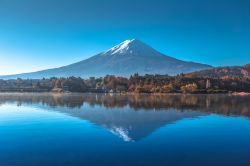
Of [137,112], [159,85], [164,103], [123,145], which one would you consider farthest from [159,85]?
[123,145]

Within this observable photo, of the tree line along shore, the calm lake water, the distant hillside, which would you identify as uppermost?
the distant hillside

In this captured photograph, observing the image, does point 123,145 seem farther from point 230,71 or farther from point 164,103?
point 230,71

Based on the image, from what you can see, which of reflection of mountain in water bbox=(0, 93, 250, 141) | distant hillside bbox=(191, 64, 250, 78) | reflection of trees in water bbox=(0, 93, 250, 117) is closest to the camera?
reflection of mountain in water bbox=(0, 93, 250, 141)

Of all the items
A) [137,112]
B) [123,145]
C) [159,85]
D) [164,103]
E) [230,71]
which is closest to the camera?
[123,145]

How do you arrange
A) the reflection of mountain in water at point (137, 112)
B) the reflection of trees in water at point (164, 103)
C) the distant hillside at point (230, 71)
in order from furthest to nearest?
the distant hillside at point (230, 71) < the reflection of trees in water at point (164, 103) < the reflection of mountain in water at point (137, 112)

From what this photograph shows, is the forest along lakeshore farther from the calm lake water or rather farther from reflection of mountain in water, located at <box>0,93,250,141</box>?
the calm lake water

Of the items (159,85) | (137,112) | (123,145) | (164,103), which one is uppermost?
(159,85)

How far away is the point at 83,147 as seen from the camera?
479 inches

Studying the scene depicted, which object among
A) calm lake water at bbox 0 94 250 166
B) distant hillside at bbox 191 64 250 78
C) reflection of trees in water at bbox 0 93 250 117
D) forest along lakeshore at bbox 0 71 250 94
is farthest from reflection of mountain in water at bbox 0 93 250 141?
distant hillside at bbox 191 64 250 78

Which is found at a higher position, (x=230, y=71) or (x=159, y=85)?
(x=230, y=71)

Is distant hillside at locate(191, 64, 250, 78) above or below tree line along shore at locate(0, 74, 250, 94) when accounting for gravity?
above

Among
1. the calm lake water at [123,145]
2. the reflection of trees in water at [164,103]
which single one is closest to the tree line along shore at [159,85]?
the reflection of trees in water at [164,103]

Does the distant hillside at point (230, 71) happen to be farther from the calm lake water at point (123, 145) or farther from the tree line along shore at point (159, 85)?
the calm lake water at point (123, 145)

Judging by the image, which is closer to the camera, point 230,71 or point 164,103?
point 164,103
